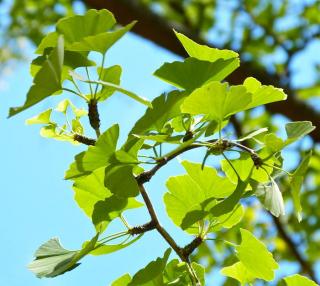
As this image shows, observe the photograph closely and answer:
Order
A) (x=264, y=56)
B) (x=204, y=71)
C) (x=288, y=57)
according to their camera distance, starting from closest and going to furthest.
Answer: (x=204, y=71) → (x=288, y=57) → (x=264, y=56)

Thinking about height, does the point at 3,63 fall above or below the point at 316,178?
above

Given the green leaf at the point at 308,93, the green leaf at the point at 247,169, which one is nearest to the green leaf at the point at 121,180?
the green leaf at the point at 247,169

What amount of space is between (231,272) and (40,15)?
1877 mm

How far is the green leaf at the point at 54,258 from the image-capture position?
527 millimetres

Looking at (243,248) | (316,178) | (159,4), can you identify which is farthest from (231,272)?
(159,4)

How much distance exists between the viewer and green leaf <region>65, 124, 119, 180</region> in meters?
0.51

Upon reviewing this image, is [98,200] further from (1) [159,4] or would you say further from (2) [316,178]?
(1) [159,4]

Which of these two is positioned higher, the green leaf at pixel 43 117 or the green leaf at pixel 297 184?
the green leaf at pixel 43 117

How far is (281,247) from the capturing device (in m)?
2.04

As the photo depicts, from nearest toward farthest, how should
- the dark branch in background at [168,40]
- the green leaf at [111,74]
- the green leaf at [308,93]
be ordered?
the green leaf at [111,74], the dark branch in background at [168,40], the green leaf at [308,93]

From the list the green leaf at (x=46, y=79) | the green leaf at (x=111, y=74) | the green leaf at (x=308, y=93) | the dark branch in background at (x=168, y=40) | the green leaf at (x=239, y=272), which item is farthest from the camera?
the green leaf at (x=308, y=93)

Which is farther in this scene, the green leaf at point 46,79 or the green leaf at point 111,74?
the green leaf at point 111,74

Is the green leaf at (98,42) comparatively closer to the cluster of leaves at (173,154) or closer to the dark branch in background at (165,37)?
the cluster of leaves at (173,154)

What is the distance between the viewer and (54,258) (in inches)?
22.1
